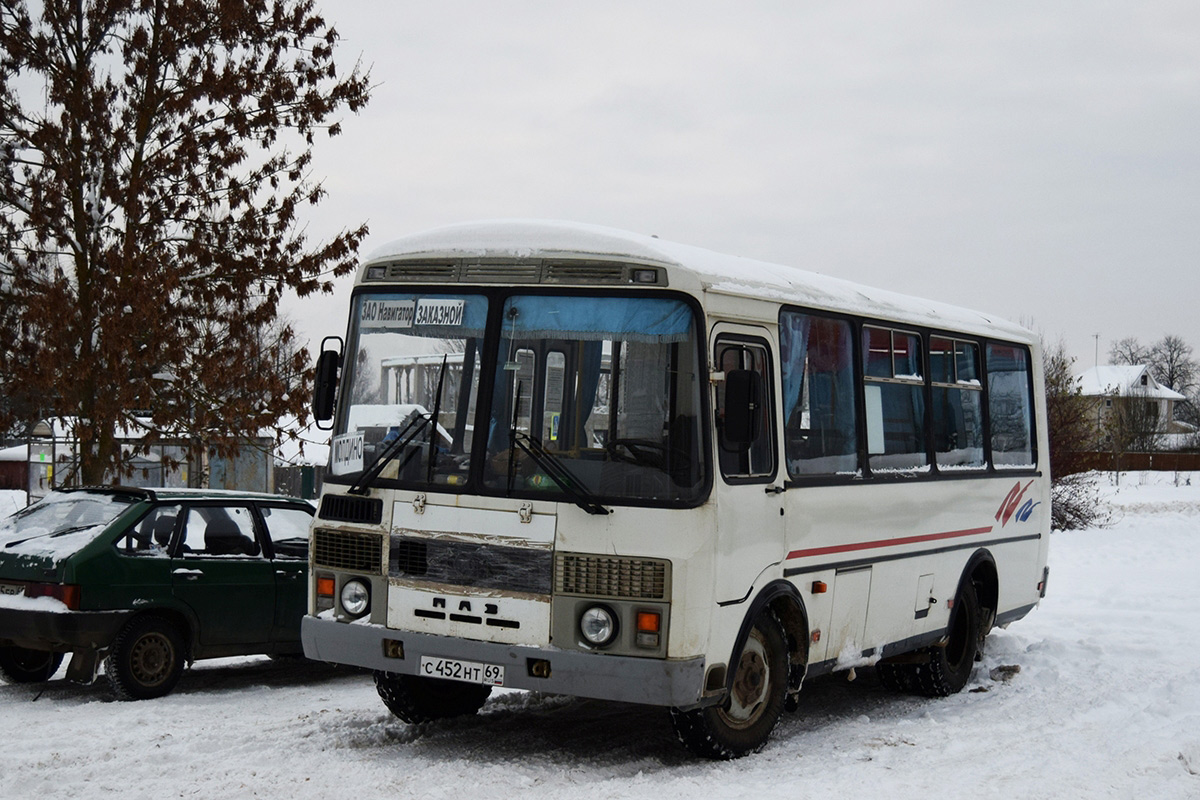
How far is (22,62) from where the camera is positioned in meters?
17.0

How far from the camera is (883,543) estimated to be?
966 cm

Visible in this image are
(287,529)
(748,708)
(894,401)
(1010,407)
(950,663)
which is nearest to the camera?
(748,708)

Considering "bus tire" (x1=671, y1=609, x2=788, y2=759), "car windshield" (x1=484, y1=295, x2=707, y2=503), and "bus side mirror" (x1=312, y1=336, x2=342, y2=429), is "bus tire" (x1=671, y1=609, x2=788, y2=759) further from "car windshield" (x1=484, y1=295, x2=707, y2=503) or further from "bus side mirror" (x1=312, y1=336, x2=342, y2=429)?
"bus side mirror" (x1=312, y1=336, x2=342, y2=429)

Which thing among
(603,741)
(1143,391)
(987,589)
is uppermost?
(1143,391)

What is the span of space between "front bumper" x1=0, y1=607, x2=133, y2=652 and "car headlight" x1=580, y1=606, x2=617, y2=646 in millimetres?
4207

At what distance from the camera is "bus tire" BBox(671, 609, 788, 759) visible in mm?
7852

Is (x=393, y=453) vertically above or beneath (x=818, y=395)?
beneath

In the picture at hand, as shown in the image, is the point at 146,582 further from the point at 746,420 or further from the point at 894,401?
the point at 894,401

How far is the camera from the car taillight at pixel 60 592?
9.69 meters

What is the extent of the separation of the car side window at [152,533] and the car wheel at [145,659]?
51cm

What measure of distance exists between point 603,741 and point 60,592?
4.05 m

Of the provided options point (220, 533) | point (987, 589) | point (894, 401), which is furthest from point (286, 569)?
point (987, 589)

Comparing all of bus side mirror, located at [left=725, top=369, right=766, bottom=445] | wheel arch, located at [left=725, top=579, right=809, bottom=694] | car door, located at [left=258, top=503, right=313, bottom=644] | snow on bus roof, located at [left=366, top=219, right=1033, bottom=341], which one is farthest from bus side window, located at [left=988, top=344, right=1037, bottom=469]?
car door, located at [left=258, top=503, right=313, bottom=644]

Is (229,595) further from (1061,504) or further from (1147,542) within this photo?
(1061,504)
